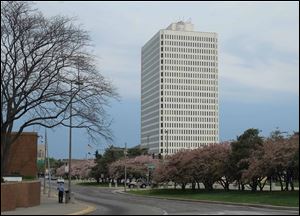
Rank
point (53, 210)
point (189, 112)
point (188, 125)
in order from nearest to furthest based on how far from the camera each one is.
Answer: point (53, 210)
point (189, 112)
point (188, 125)

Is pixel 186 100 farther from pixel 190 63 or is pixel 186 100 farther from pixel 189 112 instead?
pixel 190 63

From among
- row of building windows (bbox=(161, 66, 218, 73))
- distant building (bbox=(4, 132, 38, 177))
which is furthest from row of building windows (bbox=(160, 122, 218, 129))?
distant building (bbox=(4, 132, 38, 177))

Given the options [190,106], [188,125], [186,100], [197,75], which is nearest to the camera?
[197,75]

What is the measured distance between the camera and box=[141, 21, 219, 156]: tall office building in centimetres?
13350

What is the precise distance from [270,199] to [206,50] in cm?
9732

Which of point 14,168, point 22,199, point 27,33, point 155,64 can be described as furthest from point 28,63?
point 155,64

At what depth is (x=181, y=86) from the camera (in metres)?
136

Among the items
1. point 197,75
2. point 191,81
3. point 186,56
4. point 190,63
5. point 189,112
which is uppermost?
point 186,56

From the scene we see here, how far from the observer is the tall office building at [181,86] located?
13350 centimetres

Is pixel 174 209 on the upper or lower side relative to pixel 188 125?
lower

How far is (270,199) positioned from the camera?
4206 cm

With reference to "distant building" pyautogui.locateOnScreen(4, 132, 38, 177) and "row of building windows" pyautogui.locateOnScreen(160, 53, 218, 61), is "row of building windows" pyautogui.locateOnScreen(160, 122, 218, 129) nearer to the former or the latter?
"row of building windows" pyautogui.locateOnScreen(160, 53, 218, 61)

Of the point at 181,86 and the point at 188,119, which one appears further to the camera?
the point at 188,119

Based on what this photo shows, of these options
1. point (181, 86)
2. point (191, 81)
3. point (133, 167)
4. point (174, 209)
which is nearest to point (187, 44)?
point (191, 81)
